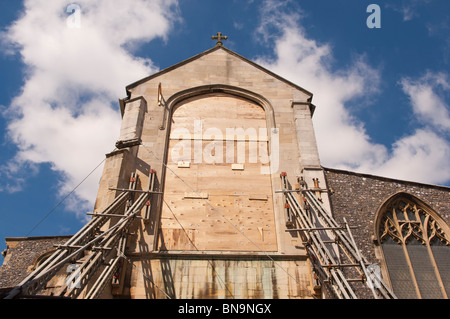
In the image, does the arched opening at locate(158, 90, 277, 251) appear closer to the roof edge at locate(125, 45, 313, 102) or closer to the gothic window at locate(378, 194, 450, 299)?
the roof edge at locate(125, 45, 313, 102)

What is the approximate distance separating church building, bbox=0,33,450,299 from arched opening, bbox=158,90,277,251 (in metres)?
0.04

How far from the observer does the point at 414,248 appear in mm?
12148

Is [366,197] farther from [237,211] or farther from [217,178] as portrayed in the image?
[217,178]

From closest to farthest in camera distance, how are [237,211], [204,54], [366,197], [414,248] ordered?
[237,211] < [414,248] < [366,197] < [204,54]

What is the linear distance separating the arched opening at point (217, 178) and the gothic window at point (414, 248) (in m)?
4.24

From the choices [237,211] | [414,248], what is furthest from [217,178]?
[414,248]

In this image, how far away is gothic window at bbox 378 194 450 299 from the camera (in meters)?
11.3

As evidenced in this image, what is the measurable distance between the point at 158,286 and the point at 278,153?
6.13m

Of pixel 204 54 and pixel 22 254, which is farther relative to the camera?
pixel 22 254

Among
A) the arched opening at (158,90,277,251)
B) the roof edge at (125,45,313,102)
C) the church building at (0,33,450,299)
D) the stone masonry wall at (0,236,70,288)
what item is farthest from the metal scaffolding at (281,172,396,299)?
the stone masonry wall at (0,236,70,288)

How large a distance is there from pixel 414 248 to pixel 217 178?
7249mm

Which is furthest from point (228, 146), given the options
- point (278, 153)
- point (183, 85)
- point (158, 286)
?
point (158, 286)

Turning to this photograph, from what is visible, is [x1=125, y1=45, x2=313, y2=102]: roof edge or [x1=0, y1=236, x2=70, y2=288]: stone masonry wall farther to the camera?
[x1=0, y1=236, x2=70, y2=288]: stone masonry wall
